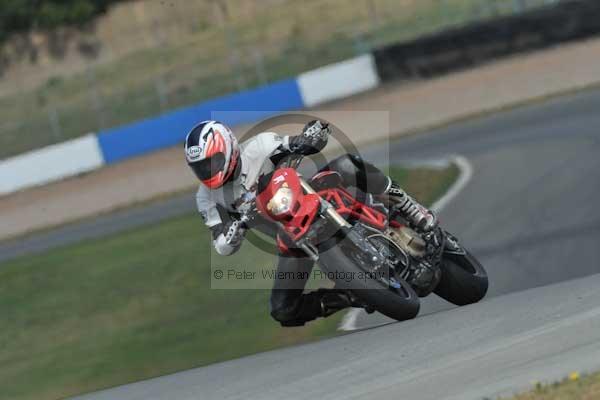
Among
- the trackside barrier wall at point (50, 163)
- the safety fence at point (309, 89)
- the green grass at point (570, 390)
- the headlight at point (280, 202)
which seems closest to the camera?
the green grass at point (570, 390)

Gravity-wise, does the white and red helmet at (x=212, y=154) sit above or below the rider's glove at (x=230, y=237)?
above

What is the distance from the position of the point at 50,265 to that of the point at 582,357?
1062 centimetres

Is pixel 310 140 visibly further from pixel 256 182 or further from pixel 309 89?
pixel 309 89

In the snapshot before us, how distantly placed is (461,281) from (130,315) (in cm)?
427

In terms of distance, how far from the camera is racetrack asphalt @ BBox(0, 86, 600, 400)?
5.15 m

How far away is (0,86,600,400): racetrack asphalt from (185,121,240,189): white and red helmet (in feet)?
4.17

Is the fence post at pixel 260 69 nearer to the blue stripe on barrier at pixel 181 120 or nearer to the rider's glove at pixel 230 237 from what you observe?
the blue stripe on barrier at pixel 181 120

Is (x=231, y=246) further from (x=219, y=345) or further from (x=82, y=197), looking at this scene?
(x=82, y=197)

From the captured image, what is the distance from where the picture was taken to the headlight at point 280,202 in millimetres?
6469

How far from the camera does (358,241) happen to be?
6785mm

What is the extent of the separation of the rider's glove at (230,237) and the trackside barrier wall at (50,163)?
1839 centimetres

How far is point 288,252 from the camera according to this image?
7.02 meters

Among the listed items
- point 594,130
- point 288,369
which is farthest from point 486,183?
point 288,369

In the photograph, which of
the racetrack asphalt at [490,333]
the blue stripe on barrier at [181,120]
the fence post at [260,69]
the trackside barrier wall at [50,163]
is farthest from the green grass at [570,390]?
the fence post at [260,69]
